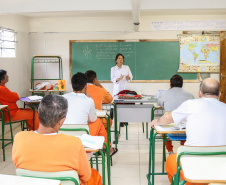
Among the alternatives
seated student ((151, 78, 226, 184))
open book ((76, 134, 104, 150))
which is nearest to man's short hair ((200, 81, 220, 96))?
seated student ((151, 78, 226, 184))

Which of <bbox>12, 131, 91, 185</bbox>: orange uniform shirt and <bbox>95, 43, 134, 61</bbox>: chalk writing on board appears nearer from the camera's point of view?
<bbox>12, 131, 91, 185</bbox>: orange uniform shirt

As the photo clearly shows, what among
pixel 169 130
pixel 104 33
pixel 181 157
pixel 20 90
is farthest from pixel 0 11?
pixel 181 157

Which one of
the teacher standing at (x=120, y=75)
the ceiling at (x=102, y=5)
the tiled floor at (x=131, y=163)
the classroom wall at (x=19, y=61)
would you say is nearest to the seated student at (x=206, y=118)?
the tiled floor at (x=131, y=163)

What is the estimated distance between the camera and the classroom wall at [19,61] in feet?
18.1

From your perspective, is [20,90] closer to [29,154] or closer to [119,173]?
[119,173]

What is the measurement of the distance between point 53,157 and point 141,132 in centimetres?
413

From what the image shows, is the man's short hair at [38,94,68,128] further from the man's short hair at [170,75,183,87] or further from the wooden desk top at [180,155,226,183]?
the man's short hair at [170,75,183,87]

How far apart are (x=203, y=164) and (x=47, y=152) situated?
973mm

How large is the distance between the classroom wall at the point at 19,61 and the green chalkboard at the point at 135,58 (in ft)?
3.57

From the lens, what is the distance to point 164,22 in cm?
633

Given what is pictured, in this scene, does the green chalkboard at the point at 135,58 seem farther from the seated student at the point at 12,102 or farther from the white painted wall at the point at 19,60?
the seated student at the point at 12,102

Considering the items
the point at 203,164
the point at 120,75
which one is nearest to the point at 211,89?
the point at 203,164

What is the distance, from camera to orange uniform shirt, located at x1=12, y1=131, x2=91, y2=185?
1.46 metres

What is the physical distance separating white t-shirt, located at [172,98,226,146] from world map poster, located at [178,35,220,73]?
4.41 metres
